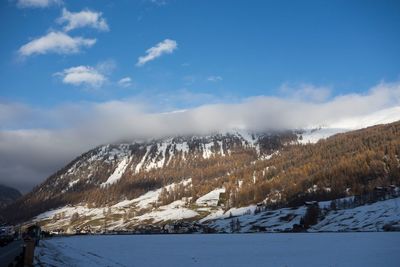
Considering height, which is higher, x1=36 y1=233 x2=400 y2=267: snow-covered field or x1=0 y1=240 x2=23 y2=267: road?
x1=0 y1=240 x2=23 y2=267: road

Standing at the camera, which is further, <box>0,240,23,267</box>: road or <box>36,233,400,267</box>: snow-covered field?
<box>36,233,400,267</box>: snow-covered field

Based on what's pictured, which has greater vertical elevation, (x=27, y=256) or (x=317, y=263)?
(x=27, y=256)

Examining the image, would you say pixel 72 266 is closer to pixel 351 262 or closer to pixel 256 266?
pixel 256 266

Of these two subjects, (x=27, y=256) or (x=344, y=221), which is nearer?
(x=27, y=256)

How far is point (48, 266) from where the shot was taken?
40000 millimetres

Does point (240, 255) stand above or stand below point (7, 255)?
below

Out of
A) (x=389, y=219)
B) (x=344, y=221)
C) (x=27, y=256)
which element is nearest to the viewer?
(x=27, y=256)

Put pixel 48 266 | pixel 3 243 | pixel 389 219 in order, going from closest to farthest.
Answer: pixel 48 266
pixel 3 243
pixel 389 219

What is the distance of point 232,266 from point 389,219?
154 meters

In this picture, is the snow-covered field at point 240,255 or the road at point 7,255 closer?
the road at point 7,255

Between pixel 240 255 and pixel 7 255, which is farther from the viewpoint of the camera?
pixel 240 255

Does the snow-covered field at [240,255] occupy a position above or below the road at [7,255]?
below

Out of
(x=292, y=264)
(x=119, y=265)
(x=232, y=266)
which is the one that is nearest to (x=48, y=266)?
(x=119, y=265)

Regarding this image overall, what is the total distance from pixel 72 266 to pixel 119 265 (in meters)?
4.51
